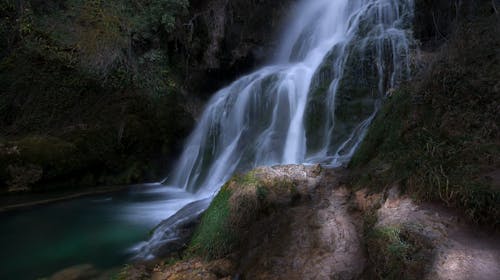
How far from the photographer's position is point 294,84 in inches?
385

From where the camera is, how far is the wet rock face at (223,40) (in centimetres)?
1296

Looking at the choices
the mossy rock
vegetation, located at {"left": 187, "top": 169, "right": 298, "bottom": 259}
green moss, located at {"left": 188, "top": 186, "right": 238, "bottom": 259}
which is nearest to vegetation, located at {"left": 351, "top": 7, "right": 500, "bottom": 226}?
the mossy rock

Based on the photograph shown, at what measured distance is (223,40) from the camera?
518 inches

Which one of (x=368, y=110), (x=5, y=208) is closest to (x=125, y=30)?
(x=5, y=208)

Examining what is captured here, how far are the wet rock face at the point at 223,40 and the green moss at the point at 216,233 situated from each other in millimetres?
8334

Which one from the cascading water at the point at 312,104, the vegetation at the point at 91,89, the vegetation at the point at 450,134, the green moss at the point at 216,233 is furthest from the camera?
the vegetation at the point at 91,89

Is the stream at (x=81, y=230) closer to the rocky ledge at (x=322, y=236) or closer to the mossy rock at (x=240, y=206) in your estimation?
the rocky ledge at (x=322, y=236)

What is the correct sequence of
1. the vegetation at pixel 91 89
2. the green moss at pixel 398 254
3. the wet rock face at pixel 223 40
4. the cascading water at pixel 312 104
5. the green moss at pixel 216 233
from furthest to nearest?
1. the wet rock face at pixel 223 40
2. the vegetation at pixel 91 89
3. the cascading water at pixel 312 104
4. the green moss at pixel 216 233
5. the green moss at pixel 398 254

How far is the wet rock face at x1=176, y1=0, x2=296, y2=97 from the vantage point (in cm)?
1296

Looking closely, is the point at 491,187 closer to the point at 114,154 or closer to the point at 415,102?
the point at 415,102

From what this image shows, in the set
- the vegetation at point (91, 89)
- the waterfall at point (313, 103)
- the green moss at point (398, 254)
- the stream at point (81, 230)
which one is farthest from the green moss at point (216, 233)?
the vegetation at point (91, 89)

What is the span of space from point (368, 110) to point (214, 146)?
436 cm

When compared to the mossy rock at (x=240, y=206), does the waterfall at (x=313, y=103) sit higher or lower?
higher

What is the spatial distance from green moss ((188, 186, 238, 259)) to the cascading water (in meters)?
1.18
